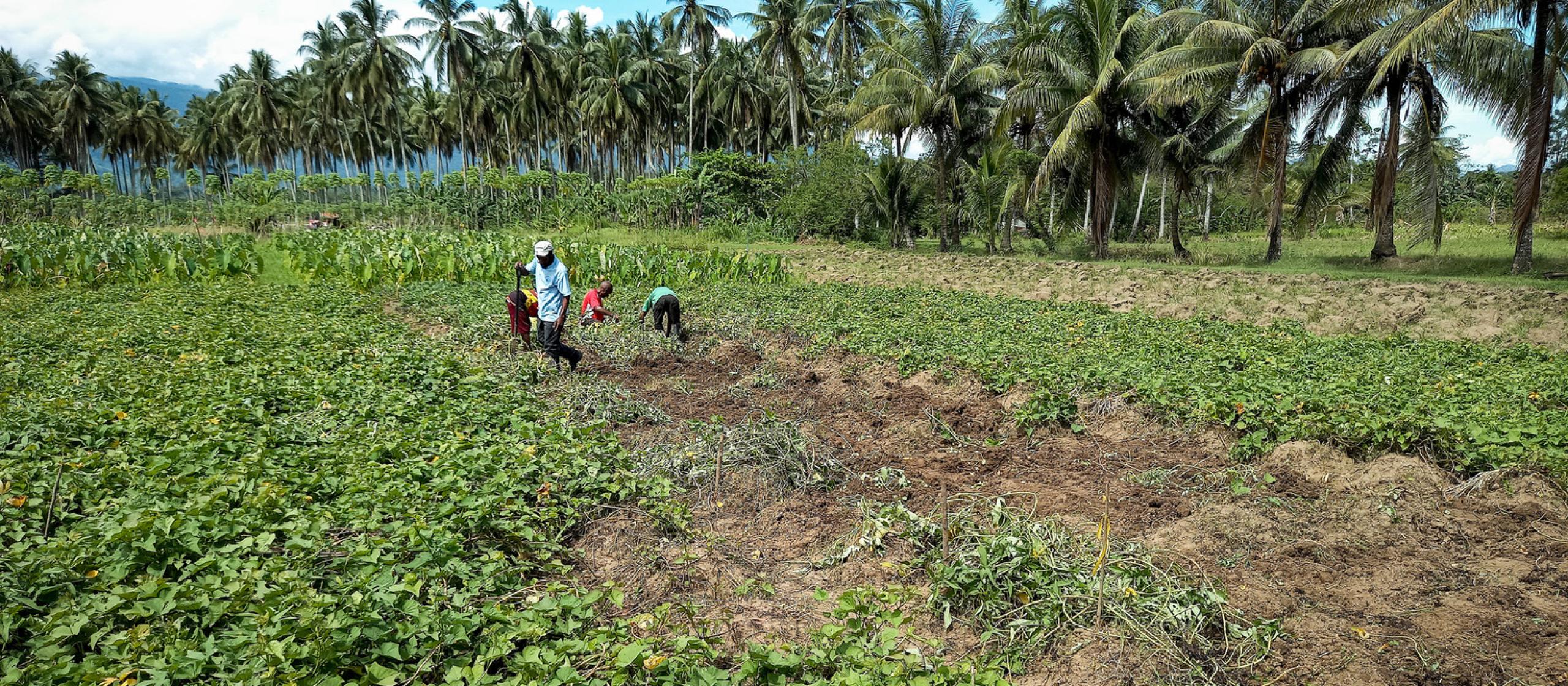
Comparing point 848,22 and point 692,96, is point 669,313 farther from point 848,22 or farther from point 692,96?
point 692,96

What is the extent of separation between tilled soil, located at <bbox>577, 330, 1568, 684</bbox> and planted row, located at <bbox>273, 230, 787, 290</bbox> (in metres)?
11.2

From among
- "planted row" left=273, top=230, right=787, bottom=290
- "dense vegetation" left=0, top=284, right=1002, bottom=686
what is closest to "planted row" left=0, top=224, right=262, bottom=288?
"planted row" left=273, top=230, right=787, bottom=290

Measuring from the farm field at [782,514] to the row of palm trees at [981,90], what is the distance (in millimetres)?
10779

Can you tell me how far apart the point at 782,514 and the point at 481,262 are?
14180mm

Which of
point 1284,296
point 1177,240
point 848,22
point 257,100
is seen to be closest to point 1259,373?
point 1284,296

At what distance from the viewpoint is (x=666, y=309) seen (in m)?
9.97

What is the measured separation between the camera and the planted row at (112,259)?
1342 cm

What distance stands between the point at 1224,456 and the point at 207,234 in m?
29.0

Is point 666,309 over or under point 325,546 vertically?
over

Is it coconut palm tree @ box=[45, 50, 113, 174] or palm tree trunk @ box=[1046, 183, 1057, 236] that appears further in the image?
coconut palm tree @ box=[45, 50, 113, 174]

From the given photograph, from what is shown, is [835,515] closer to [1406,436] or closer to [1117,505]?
[1117,505]

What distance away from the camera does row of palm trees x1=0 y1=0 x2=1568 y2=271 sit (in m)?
16.7

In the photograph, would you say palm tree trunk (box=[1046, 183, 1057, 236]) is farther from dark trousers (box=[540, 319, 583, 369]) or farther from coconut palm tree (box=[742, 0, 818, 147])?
dark trousers (box=[540, 319, 583, 369])

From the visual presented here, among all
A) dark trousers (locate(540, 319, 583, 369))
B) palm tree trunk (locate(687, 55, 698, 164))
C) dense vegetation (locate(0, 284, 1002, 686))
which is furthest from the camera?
palm tree trunk (locate(687, 55, 698, 164))
